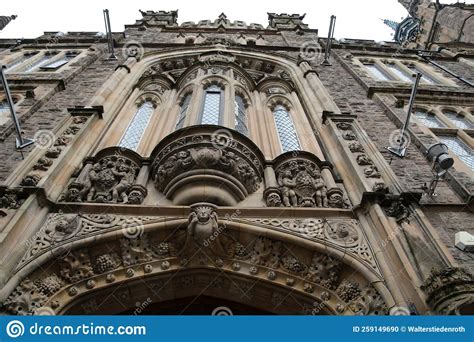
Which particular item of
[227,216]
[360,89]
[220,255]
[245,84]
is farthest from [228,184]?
[360,89]

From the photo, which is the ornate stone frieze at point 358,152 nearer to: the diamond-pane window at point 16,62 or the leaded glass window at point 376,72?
the leaded glass window at point 376,72

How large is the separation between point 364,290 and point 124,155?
5514 millimetres

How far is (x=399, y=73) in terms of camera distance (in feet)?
60.3

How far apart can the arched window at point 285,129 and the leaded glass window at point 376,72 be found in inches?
199

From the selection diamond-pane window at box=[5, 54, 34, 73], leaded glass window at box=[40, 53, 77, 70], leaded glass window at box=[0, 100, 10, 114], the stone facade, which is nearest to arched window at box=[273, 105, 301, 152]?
the stone facade

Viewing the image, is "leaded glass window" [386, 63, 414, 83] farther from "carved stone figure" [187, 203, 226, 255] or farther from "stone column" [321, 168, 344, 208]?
"carved stone figure" [187, 203, 226, 255]

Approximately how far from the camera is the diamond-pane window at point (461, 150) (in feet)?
36.1

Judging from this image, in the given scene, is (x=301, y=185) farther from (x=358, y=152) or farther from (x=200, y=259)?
(x=200, y=259)

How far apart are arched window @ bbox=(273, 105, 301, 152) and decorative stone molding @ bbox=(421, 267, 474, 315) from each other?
582 centimetres

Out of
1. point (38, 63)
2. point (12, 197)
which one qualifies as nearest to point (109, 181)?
point (12, 197)

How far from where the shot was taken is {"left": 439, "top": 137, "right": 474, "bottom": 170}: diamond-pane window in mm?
11000

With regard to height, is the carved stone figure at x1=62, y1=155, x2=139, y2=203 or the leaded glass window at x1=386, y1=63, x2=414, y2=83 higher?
the leaded glass window at x1=386, y1=63, x2=414, y2=83

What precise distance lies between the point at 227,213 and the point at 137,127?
605cm

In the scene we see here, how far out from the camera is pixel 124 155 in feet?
30.6
